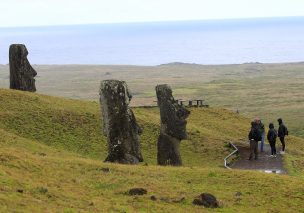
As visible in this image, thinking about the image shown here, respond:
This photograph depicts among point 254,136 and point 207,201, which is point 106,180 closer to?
point 207,201

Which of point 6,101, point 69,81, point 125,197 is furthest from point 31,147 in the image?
point 69,81

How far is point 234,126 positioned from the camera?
4981 centimetres

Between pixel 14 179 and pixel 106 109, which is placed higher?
pixel 106 109

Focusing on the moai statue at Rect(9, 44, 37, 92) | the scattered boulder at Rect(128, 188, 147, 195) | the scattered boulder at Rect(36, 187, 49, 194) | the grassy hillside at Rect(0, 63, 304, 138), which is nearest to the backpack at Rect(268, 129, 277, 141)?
the scattered boulder at Rect(128, 188, 147, 195)

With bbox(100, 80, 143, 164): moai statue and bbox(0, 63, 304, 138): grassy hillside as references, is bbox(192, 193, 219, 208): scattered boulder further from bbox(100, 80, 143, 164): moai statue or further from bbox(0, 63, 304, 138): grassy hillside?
bbox(0, 63, 304, 138): grassy hillside

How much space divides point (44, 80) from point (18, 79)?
13589cm

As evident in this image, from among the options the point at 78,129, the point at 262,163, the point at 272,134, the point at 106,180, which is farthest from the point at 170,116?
the point at 78,129

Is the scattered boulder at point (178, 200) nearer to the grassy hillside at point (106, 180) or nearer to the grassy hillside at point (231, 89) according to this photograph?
the grassy hillside at point (106, 180)

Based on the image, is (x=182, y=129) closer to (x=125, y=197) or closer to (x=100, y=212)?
(x=125, y=197)

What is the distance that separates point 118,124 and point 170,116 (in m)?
3.80

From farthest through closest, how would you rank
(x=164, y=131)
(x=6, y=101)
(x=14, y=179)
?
(x=6, y=101), (x=164, y=131), (x=14, y=179)

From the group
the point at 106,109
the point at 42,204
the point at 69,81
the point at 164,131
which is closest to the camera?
the point at 42,204

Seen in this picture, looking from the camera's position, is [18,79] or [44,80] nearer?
[18,79]

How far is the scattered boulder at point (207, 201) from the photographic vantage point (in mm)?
19859
